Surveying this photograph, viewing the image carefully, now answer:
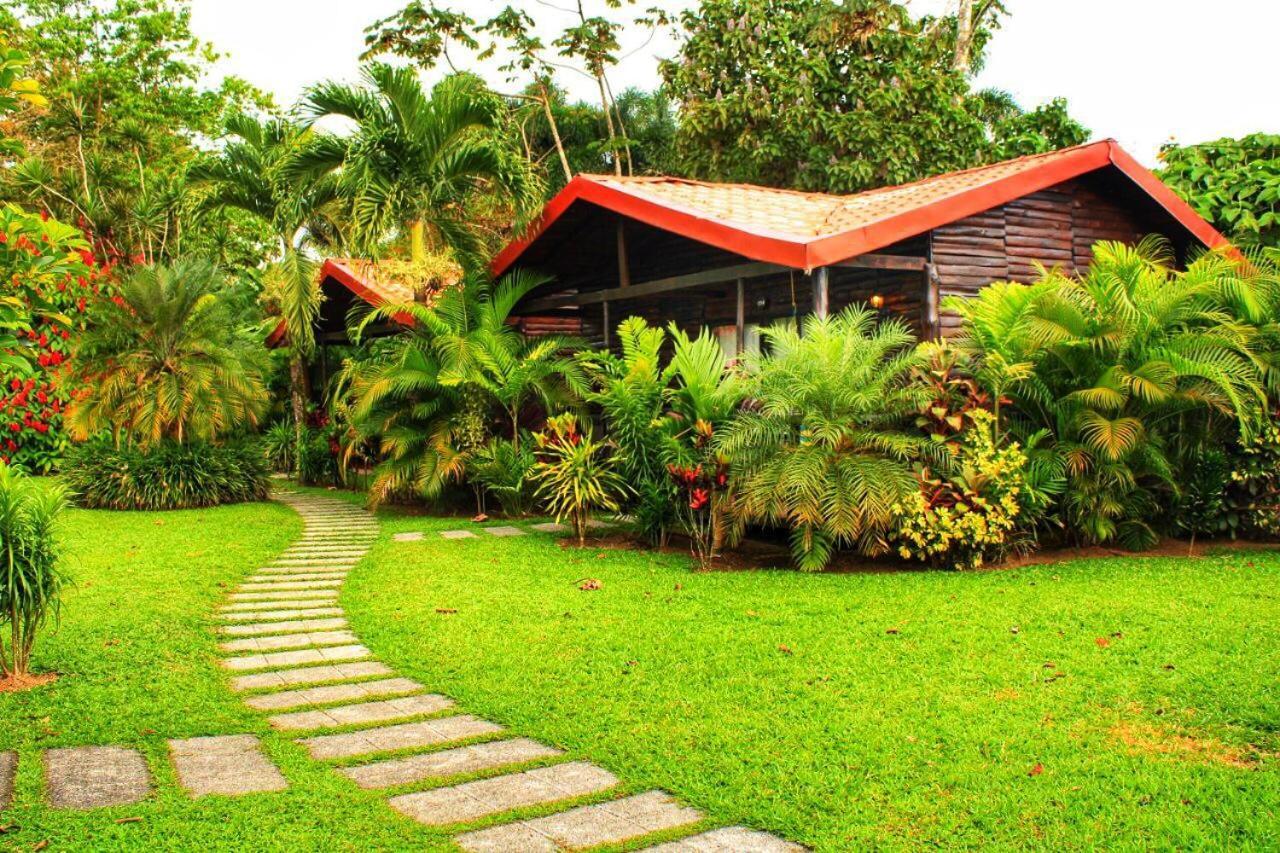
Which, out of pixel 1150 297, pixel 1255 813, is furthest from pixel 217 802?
pixel 1150 297

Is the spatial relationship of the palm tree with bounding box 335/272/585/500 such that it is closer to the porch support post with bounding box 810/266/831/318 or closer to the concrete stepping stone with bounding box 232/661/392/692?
the porch support post with bounding box 810/266/831/318

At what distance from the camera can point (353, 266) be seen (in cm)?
1523

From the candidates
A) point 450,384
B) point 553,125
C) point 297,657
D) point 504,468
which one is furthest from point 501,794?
point 553,125

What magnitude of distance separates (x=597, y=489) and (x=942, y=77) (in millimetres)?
14246

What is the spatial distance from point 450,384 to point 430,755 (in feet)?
23.0

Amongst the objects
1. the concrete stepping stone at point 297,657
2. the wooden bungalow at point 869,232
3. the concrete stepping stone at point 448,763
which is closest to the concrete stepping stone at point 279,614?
the concrete stepping stone at point 297,657

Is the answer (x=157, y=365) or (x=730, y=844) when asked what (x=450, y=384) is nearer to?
(x=157, y=365)

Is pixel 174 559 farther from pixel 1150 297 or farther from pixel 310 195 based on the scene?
pixel 1150 297

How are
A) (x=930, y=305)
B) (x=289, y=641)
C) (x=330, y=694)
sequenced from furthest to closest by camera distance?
(x=930, y=305) < (x=289, y=641) < (x=330, y=694)

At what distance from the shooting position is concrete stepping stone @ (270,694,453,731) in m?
4.36

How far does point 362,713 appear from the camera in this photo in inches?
178

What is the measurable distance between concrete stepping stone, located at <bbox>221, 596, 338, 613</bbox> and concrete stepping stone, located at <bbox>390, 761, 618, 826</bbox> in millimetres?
3653

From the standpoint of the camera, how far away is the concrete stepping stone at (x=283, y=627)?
240 inches

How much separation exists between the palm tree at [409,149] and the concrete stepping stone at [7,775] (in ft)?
27.2
